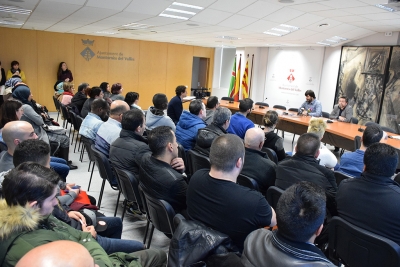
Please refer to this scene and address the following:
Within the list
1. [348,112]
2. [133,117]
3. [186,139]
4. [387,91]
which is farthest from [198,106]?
[387,91]

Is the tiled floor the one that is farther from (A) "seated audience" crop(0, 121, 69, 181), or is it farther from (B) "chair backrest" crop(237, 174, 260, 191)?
(A) "seated audience" crop(0, 121, 69, 181)

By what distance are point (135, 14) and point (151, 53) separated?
6948mm

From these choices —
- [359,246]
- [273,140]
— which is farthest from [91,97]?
[359,246]

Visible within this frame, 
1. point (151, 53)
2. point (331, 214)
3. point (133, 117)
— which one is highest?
point (151, 53)

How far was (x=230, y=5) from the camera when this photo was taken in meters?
5.33

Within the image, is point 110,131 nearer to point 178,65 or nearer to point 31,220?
point 31,220

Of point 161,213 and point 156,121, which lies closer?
point 161,213

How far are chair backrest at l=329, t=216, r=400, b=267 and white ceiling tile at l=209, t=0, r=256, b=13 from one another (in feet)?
13.2

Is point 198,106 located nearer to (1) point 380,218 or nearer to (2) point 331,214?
(2) point 331,214

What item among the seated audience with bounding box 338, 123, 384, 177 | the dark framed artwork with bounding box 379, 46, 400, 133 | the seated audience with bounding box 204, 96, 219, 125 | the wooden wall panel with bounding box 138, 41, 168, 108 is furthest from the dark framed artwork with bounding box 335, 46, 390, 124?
the wooden wall panel with bounding box 138, 41, 168, 108

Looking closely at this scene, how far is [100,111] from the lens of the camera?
4645mm

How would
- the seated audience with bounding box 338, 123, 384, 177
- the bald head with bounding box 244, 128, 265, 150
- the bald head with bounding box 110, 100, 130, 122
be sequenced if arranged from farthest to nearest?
the bald head with bounding box 110, 100, 130, 122, the seated audience with bounding box 338, 123, 384, 177, the bald head with bounding box 244, 128, 265, 150

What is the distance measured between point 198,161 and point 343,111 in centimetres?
512

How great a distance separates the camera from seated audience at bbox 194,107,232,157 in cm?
357
